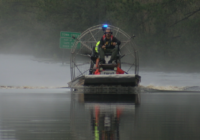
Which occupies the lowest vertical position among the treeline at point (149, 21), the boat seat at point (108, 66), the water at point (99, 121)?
the water at point (99, 121)

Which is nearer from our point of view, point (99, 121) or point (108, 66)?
point (99, 121)

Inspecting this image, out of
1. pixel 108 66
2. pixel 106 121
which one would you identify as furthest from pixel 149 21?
pixel 106 121

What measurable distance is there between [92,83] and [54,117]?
750 cm

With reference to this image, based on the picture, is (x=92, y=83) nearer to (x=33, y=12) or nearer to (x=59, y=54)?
(x=59, y=54)

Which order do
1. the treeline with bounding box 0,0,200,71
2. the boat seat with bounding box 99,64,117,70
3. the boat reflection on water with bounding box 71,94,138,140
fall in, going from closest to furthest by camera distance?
the boat reflection on water with bounding box 71,94,138,140 < the boat seat with bounding box 99,64,117,70 < the treeline with bounding box 0,0,200,71

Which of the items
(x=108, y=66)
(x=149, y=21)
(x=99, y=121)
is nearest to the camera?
(x=99, y=121)

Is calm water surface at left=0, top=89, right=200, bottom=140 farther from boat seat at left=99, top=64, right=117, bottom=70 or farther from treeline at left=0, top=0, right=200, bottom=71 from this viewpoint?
treeline at left=0, top=0, right=200, bottom=71

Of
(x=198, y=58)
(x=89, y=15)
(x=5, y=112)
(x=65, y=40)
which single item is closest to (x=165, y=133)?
(x=5, y=112)

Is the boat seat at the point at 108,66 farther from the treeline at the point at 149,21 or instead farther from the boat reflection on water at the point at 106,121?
the treeline at the point at 149,21

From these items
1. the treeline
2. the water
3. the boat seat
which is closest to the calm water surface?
the water

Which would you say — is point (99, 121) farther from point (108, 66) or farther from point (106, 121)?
point (108, 66)

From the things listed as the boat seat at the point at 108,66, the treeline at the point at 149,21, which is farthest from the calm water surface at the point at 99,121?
the treeline at the point at 149,21

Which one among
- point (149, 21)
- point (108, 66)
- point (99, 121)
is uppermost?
point (149, 21)

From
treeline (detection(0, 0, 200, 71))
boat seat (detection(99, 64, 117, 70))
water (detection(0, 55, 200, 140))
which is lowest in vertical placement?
water (detection(0, 55, 200, 140))
